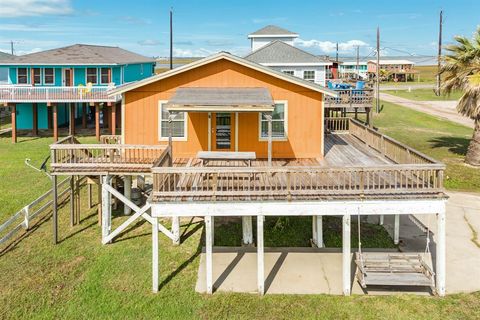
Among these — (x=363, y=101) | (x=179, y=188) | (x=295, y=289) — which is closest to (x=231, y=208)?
(x=179, y=188)

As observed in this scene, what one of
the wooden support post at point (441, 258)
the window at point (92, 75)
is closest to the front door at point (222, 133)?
the wooden support post at point (441, 258)

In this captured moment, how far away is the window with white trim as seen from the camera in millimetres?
32219

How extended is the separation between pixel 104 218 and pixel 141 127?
11.2ft

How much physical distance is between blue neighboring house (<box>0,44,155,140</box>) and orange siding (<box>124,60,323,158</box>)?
44.4 ft

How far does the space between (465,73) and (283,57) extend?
13.2 metres

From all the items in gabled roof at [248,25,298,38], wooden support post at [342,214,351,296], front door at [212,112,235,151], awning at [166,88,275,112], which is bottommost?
wooden support post at [342,214,351,296]

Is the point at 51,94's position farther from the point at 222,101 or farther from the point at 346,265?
the point at 346,265

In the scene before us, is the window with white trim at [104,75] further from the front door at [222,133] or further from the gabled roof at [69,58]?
the front door at [222,133]

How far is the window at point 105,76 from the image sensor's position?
3222 centimetres

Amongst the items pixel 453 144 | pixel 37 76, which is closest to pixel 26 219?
pixel 37 76

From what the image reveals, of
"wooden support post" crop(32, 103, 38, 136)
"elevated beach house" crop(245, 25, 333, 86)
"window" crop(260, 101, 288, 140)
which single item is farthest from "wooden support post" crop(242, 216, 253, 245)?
"wooden support post" crop(32, 103, 38, 136)

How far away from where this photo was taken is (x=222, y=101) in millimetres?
13133

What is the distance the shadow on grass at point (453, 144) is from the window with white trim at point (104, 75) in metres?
23.7

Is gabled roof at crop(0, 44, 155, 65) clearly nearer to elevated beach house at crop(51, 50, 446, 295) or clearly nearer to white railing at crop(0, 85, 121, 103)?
white railing at crop(0, 85, 121, 103)
